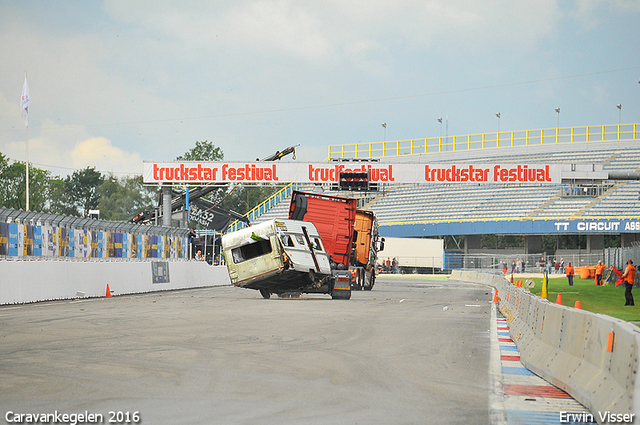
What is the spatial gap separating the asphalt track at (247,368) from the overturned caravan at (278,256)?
23.2 feet

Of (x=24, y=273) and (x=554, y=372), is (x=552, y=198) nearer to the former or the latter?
(x=24, y=273)

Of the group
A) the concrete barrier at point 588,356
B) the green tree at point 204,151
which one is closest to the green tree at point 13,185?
the green tree at point 204,151

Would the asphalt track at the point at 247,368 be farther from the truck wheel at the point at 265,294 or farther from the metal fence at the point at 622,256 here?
the metal fence at the point at 622,256

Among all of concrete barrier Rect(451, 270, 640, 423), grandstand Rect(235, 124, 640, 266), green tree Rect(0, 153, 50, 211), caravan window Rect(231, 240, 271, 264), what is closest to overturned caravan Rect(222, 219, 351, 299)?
caravan window Rect(231, 240, 271, 264)

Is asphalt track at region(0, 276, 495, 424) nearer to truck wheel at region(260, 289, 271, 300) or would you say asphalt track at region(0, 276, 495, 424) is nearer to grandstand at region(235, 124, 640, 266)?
truck wheel at region(260, 289, 271, 300)

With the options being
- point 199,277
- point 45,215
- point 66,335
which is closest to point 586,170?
point 199,277

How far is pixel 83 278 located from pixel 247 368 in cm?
1742

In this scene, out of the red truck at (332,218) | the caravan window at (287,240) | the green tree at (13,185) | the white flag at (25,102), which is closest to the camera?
the caravan window at (287,240)

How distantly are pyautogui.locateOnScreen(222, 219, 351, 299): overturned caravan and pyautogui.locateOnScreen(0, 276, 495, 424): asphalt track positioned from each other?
7079mm

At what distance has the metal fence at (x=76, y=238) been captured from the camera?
22.8 meters

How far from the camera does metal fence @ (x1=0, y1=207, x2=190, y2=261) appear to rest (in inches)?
899

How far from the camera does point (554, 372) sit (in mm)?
8656

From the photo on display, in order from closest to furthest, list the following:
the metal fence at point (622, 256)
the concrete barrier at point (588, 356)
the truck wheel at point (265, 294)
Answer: the concrete barrier at point (588, 356)
the truck wheel at point (265, 294)
the metal fence at point (622, 256)

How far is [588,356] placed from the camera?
7.48 metres
